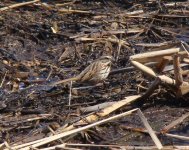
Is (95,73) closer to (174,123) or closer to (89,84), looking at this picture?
(89,84)

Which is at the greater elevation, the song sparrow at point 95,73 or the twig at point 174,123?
the song sparrow at point 95,73

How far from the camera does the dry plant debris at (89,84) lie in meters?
6.70

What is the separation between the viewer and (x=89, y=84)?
27.1 feet

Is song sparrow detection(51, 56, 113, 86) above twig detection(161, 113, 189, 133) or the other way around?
above

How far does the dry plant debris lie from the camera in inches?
264

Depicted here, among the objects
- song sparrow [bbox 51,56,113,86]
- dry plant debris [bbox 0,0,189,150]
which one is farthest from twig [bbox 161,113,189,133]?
song sparrow [bbox 51,56,113,86]

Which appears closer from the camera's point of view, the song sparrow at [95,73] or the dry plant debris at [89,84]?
the dry plant debris at [89,84]

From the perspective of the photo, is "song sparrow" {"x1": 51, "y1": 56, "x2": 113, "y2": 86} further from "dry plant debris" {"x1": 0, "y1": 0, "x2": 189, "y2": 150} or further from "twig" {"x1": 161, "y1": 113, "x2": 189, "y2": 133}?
"twig" {"x1": 161, "y1": 113, "x2": 189, "y2": 133}

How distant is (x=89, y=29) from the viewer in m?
10.3

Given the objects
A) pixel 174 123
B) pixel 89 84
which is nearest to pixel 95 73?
pixel 89 84

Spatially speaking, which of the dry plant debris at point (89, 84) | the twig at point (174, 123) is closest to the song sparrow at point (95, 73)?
the dry plant debris at point (89, 84)

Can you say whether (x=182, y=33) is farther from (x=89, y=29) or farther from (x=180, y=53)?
(x=180, y=53)

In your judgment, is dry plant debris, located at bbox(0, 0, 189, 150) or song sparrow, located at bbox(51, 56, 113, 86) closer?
dry plant debris, located at bbox(0, 0, 189, 150)

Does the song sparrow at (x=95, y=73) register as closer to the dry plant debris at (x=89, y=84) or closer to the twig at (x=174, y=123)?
the dry plant debris at (x=89, y=84)
